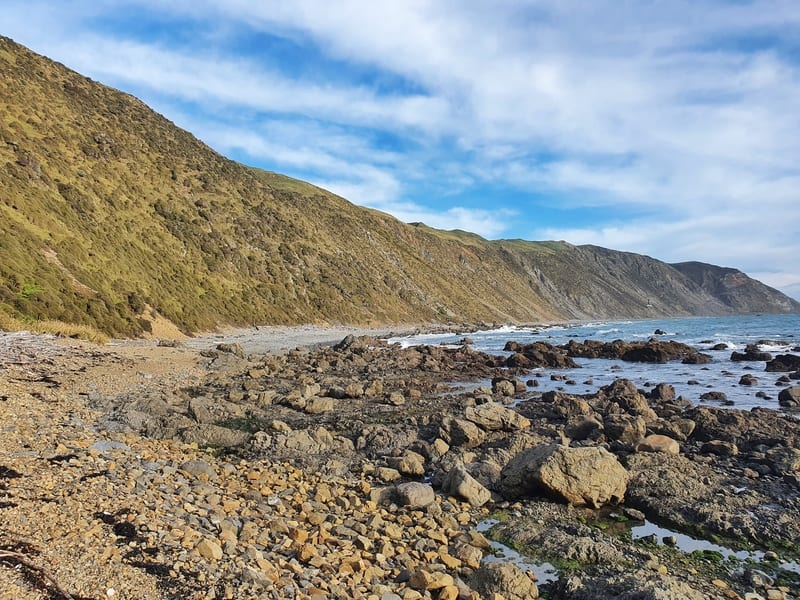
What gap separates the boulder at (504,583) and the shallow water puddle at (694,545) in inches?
123

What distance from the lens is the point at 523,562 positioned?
306 inches

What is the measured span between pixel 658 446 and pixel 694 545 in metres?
4.45

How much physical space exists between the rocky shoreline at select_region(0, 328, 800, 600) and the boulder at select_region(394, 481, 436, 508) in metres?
0.04

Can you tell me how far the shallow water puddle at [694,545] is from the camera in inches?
314

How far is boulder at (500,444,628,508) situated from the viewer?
981 cm

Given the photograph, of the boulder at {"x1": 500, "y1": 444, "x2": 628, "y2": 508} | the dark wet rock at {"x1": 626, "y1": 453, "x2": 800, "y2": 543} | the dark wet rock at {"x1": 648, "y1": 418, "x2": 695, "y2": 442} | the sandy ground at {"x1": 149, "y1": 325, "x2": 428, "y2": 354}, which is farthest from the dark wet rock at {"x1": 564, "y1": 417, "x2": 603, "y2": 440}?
the sandy ground at {"x1": 149, "y1": 325, "x2": 428, "y2": 354}

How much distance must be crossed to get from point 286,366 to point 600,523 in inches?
802

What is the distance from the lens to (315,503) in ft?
29.9

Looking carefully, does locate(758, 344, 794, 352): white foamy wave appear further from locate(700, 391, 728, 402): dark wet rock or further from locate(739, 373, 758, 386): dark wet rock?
locate(700, 391, 728, 402): dark wet rock

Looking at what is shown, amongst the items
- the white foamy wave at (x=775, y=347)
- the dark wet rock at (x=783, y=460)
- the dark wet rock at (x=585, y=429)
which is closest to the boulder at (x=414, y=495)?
the dark wet rock at (x=585, y=429)

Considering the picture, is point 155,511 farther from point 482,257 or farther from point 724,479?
point 482,257

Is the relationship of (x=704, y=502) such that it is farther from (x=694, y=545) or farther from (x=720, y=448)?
(x=720, y=448)

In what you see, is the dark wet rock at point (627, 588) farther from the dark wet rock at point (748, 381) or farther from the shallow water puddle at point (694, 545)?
the dark wet rock at point (748, 381)

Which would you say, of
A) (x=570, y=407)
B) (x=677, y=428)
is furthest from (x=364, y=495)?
(x=570, y=407)
